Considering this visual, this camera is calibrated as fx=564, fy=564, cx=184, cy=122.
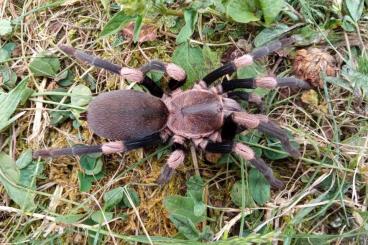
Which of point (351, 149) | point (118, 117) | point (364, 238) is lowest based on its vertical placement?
point (364, 238)

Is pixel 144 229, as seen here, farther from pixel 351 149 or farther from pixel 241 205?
pixel 351 149

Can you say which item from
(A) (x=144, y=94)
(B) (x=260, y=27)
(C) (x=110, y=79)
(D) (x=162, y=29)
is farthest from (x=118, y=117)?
(B) (x=260, y=27)

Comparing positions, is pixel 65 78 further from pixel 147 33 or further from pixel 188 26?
pixel 188 26

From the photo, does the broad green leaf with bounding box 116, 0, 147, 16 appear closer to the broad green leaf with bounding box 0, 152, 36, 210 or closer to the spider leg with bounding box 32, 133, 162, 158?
the spider leg with bounding box 32, 133, 162, 158

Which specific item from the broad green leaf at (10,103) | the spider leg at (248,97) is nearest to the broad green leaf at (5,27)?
the broad green leaf at (10,103)

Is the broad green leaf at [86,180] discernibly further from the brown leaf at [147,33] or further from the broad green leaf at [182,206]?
the brown leaf at [147,33]

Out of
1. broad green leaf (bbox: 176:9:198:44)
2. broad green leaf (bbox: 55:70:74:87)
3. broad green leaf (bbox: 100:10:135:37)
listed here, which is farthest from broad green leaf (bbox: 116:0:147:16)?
broad green leaf (bbox: 55:70:74:87)
